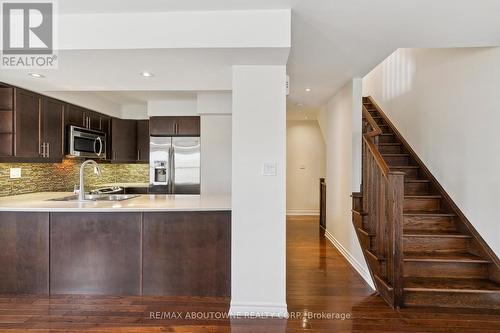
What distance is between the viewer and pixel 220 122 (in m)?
5.00

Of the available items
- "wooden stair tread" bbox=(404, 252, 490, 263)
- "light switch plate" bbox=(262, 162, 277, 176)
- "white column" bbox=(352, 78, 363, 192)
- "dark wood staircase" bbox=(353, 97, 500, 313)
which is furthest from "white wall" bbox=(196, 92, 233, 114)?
"wooden stair tread" bbox=(404, 252, 490, 263)

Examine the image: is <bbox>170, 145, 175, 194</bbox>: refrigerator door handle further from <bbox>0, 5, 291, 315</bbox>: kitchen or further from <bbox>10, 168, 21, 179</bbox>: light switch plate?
<bbox>10, 168, 21, 179</bbox>: light switch plate

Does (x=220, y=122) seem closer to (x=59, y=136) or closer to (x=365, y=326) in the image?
(x=59, y=136)

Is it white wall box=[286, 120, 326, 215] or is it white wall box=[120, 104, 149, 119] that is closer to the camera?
white wall box=[120, 104, 149, 119]

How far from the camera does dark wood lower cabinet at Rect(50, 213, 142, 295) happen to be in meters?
2.91

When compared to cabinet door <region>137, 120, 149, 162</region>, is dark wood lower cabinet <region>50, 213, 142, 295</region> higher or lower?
lower

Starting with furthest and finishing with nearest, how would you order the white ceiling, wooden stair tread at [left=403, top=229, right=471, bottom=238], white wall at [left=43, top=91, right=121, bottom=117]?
1. white wall at [left=43, top=91, right=121, bottom=117]
2. wooden stair tread at [left=403, top=229, right=471, bottom=238]
3. the white ceiling

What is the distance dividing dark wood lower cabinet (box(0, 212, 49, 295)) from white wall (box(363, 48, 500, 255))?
4258mm

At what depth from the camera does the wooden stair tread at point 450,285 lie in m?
2.67

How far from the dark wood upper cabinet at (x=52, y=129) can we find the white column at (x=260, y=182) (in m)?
2.61

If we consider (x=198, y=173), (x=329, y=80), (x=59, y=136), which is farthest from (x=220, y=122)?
(x=59, y=136)
